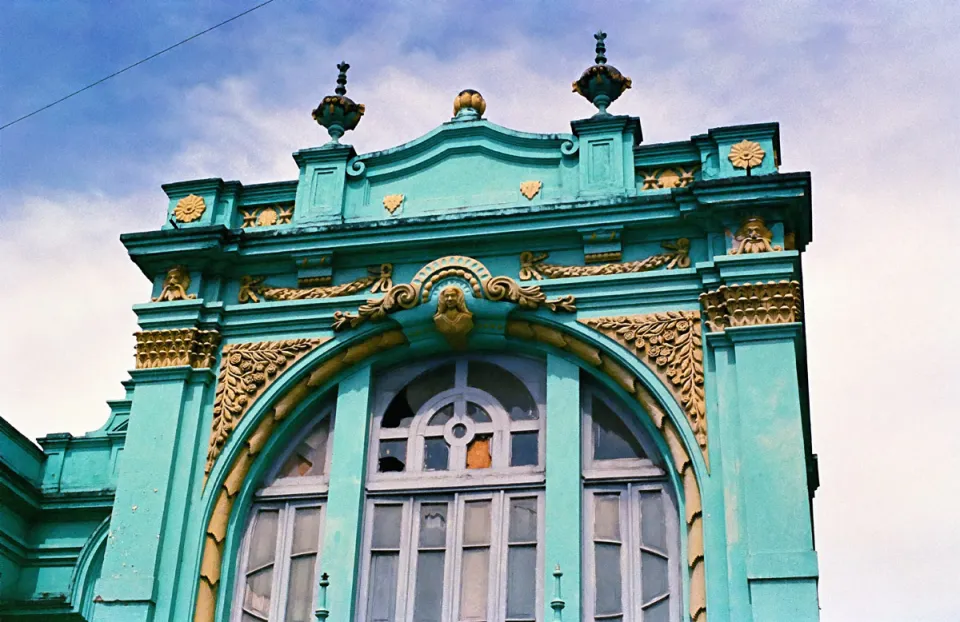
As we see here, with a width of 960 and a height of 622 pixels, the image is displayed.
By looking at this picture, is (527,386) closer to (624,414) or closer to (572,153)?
(624,414)

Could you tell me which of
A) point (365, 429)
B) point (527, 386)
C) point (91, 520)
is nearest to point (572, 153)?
point (527, 386)

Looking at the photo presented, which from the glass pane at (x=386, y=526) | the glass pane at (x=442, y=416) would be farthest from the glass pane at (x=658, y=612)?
the glass pane at (x=442, y=416)

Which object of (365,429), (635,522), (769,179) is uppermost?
(769,179)

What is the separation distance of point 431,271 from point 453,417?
136cm

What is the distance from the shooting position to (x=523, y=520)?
12.5m

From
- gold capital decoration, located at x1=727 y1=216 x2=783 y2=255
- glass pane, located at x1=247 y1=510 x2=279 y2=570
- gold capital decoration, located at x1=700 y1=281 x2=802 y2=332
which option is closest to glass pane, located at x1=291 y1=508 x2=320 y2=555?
glass pane, located at x1=247 y1=510 x2=279 y2=570

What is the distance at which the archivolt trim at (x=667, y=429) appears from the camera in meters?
11.6

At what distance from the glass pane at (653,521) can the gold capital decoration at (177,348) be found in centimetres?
417

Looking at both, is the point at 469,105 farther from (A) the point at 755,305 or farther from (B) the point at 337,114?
(A) the point at 755,305

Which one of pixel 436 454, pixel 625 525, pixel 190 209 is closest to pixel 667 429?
pixel 625 525

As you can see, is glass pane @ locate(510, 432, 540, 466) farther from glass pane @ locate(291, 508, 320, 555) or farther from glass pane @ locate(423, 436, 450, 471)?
glass pane @ locate(291, 508, 320, 555)

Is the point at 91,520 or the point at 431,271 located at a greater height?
the point at 431,271

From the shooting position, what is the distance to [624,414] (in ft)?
42.3

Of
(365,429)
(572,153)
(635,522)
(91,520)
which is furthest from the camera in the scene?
(91,520)
